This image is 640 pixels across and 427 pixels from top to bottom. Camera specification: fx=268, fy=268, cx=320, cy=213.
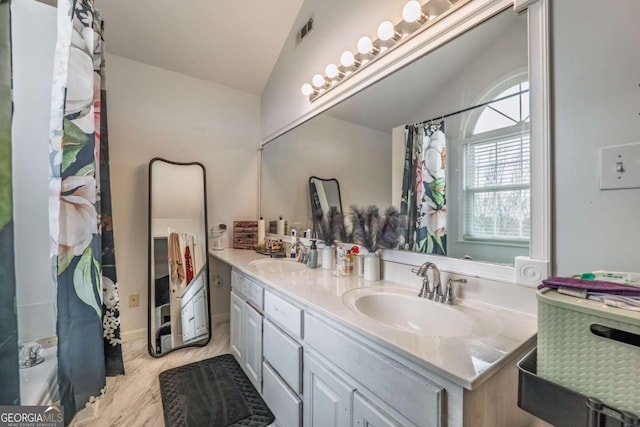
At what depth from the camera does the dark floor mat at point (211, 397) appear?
153 cm

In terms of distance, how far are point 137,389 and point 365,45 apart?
2.60 m

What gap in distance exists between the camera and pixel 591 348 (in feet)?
1.74

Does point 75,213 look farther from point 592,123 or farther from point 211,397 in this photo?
point 592,123

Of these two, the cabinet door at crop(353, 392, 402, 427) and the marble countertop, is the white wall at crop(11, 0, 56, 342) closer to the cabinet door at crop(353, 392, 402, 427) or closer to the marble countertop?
the marble countertop

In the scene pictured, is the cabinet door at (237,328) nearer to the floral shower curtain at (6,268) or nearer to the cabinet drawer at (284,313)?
the cabinet drawer at (284,313)

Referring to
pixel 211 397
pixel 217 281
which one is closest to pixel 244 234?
pixel 217 281

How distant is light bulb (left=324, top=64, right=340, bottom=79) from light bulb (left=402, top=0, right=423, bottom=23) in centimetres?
60

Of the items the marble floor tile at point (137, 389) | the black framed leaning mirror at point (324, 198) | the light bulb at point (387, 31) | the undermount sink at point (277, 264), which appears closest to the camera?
the light bulb at point (387, 31)

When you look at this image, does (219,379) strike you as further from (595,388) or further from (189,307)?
(595,388)

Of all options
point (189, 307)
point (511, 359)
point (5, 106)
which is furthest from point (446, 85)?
point (189, 307)

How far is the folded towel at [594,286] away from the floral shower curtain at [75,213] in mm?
1381

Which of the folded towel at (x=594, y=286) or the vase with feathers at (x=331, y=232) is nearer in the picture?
the folded towel at (x=594, y=286)

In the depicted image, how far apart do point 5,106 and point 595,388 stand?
59.8 inches

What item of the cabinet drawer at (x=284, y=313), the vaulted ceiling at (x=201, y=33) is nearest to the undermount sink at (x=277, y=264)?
the cabinet drawer at (x=284, y=313)
